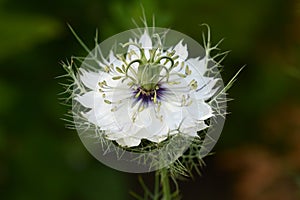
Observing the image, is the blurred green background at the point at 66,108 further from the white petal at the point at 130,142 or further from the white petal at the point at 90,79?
the white petal at the point at 130,142

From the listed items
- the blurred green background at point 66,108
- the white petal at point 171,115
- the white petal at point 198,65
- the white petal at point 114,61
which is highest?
the white petal at point 114,61

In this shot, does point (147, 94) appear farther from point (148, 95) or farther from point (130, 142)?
point (130, 142)

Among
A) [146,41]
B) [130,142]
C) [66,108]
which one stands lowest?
[66,108]

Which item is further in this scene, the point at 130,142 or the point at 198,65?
the point at 198,65

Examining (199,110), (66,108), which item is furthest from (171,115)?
(66,108)

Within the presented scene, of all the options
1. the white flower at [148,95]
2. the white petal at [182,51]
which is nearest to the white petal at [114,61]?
the white flower at [148,95]

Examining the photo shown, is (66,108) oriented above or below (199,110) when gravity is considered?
below

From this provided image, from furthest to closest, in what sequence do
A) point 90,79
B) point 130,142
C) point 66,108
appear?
1. point 66,108
2. point 90,79
3. point 130,142

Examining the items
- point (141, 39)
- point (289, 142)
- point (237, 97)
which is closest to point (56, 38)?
point (237, 97)
